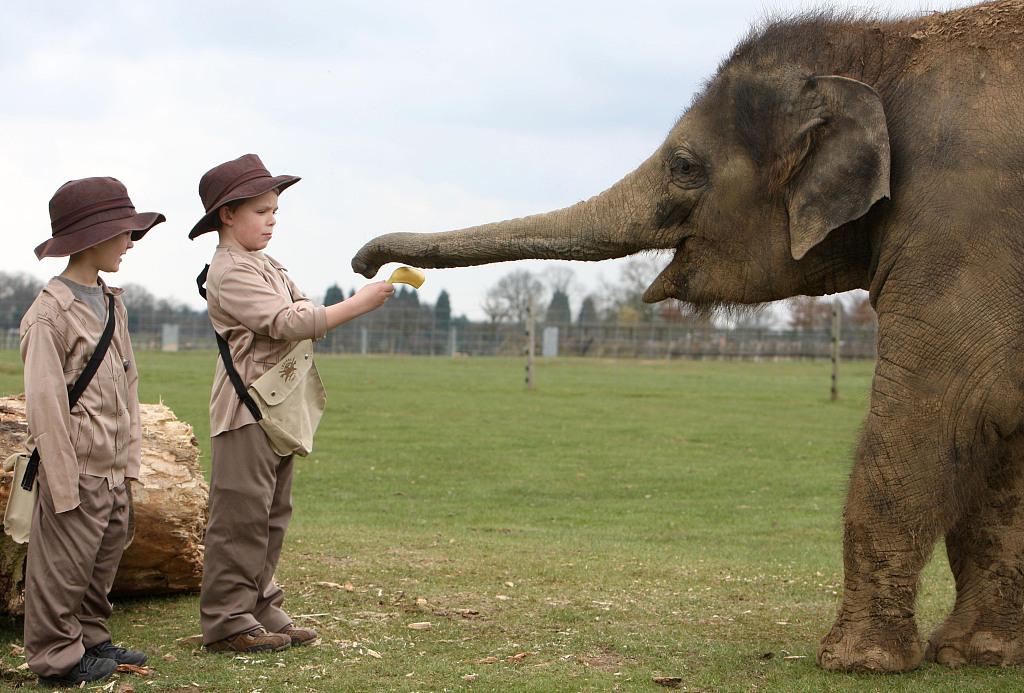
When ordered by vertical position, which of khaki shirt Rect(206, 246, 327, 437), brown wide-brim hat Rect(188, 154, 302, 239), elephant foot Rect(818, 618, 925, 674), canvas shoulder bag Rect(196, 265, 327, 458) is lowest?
elephant foot Rect(818, 618, 925, 674)

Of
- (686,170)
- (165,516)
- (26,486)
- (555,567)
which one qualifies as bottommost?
(555,567)

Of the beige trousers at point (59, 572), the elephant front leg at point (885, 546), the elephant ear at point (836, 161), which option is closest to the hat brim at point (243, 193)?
the beige trousers at point (59, 572)

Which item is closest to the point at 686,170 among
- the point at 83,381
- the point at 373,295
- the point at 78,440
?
the point at 373,295

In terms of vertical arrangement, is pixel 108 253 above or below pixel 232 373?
above

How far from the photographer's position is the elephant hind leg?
19.0ft

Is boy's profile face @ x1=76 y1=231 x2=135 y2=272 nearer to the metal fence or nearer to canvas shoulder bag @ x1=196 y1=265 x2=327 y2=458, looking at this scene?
canvas shoulder bag @ x1=196 y1=265 x2=327 y2=458

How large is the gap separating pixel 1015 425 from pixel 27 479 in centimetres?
428

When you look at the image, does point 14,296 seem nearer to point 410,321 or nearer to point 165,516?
point 410,321

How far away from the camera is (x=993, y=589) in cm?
586

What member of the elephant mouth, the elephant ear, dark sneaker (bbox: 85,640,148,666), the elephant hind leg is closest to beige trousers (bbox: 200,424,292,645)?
dark sneaker (bbox: 85,640,148,666)

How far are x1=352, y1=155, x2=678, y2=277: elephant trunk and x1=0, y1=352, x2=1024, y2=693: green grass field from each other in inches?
76.7

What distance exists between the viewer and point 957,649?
584 cm

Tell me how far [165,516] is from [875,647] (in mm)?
3962

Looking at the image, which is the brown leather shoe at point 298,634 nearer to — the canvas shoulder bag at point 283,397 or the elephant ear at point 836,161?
the canvas shoulder bag at point 283,397
